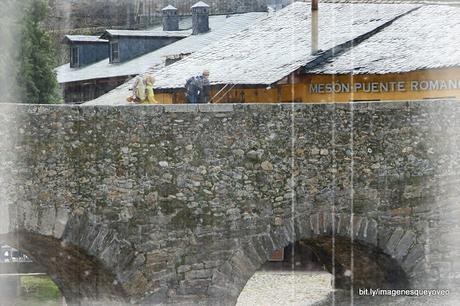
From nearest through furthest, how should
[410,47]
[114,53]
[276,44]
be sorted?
[410,47], [276,44], [114,53]

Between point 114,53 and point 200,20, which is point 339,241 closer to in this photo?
point 114,53

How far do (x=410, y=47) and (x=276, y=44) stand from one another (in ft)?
14.4

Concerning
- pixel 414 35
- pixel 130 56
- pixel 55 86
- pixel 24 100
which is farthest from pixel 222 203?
pixel 130 56

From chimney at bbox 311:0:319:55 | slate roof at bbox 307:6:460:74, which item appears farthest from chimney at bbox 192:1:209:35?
slate roof at bbox 307:6:460:74

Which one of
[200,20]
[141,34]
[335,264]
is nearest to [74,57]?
[141,34]

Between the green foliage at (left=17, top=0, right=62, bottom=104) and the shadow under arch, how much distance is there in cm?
1480

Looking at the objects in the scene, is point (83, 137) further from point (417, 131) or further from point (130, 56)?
point (130, 56)

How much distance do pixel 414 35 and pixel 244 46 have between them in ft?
17.5

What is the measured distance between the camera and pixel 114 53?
39.4 metres

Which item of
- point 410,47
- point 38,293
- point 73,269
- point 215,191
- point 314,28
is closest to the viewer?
point 215,191

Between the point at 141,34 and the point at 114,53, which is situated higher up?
the point at 141,34

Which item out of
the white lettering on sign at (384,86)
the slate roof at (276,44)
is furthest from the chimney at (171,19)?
the white lettering on sign at (384,86)

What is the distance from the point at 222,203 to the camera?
16.0 metres

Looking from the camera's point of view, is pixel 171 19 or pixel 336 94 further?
pixel 171 19
